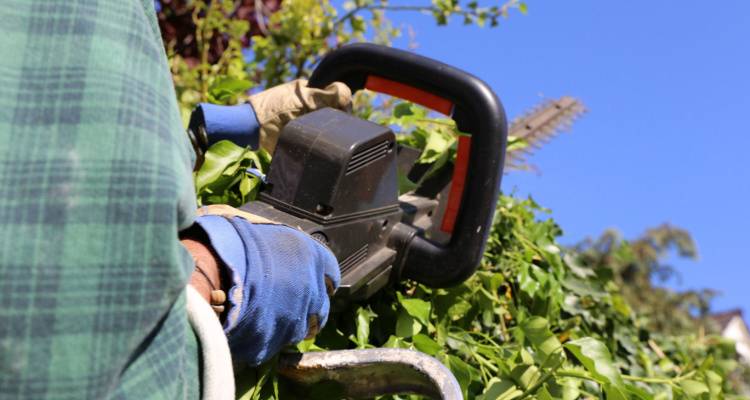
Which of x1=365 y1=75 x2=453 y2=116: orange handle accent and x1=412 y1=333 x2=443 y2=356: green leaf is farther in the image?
x1=365 y1=75 x2=453 y2=116: orange handle accent

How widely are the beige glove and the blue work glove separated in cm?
47

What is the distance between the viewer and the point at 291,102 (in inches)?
61.8

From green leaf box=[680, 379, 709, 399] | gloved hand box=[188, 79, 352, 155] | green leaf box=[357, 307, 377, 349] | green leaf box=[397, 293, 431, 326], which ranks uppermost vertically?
gloved hand box=[188, 79, 352, 155]

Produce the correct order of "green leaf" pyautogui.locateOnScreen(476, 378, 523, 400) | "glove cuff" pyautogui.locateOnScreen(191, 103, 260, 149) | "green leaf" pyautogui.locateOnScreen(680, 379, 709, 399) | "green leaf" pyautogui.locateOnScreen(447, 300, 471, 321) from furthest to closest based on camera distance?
"green leaf" pyautogui.locateOnScreen(680, 379, 709, 399)
"green leaf" pyautogui.locateOnScreen(447, 300, 471, 321)
"glove cuff" pyautogui.locateOnScreen(191, 103, 260, 149)
"green leaf" pyautogui.locateOnScreen(476, 378, 523, 400)

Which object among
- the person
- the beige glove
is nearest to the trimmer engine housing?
the beige glove

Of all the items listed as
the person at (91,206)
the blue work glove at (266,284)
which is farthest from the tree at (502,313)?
the person at (91,206)

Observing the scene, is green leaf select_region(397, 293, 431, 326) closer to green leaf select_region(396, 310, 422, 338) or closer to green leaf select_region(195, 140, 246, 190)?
green leaf select_region(396, 310, 422, 338)

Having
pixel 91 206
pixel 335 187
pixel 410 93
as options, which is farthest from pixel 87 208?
pixel 410 93

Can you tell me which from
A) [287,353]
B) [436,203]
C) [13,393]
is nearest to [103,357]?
[13,393]

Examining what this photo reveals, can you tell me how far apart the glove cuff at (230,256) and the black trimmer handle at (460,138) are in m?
0.63

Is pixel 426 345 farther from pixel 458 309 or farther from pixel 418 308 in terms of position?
pixel 458 309

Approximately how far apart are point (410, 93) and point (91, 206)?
1032mm

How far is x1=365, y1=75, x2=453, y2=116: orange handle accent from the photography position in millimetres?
1589

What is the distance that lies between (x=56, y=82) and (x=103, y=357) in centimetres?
22
